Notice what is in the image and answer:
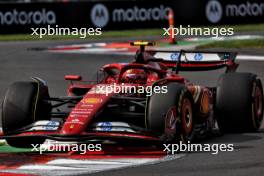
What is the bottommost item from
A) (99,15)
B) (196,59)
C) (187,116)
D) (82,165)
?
(82,165)

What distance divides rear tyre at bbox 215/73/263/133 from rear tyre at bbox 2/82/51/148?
216 centimetres

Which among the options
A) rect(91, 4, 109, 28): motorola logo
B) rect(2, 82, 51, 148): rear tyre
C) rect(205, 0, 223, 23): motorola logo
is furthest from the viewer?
rect(205, 0, 223, 23): motorola logo

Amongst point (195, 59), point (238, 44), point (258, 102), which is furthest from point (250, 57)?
point (258, 102)

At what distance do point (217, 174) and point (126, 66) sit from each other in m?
2.77

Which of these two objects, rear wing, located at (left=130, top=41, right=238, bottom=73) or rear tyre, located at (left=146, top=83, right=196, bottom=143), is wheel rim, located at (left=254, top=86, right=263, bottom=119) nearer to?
rear wing, located at (left=130, top=41, right=238, bottom=73)

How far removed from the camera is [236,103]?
11.1m

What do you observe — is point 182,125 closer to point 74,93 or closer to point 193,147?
point 193,147

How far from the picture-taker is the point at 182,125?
10.1 m

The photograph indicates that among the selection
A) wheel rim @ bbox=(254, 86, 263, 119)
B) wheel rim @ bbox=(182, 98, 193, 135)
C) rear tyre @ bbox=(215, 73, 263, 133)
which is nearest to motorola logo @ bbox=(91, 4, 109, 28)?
wheel rim @ bbox=(254, 86, 263, 119)

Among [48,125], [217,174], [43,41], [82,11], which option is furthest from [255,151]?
[82,11]

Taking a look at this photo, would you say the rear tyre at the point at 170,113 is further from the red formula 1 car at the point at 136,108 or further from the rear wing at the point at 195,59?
the rear wing at the point at 195,59

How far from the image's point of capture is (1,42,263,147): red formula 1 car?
9711 millimetres

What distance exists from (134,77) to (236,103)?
1.29 m

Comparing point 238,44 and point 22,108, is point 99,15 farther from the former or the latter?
point 22,108
